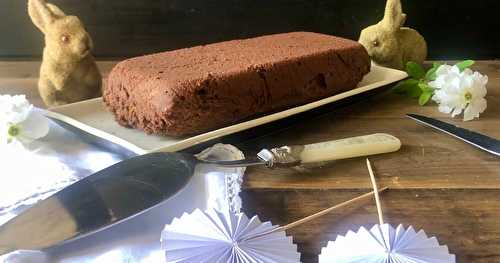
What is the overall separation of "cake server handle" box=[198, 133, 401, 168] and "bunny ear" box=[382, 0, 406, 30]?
0.31 metres

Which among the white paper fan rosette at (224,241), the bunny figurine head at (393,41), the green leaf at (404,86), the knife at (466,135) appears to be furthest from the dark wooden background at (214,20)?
the white paper fan rosette at (224,241)

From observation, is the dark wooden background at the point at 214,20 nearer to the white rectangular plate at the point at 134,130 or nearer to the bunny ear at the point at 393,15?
the bunny ear at the point at 393,15

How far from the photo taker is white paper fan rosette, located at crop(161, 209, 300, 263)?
453mm

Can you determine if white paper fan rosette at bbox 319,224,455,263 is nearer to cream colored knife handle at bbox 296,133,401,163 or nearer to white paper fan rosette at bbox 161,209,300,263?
white paper fan rosette at bbox 161,209,300,263

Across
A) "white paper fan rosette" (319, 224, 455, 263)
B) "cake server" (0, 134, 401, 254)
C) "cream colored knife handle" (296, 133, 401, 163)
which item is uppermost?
"cake server" (0, 134, 401, 254)

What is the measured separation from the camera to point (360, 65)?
2.85ft

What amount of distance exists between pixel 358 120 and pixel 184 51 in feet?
0.86

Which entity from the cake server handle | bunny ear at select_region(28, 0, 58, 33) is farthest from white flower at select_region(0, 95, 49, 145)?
the cake server handle

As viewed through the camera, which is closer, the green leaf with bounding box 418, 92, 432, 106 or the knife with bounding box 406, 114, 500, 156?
the knife with bounding box 406, 114, 500, 156

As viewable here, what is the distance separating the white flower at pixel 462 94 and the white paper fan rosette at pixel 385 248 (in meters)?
0.38

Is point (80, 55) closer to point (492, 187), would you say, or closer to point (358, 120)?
point (358, 120)

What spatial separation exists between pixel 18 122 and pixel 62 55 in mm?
132

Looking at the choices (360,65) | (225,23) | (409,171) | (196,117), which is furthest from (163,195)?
(225,23)

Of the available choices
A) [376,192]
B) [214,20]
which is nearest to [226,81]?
[376,192]
